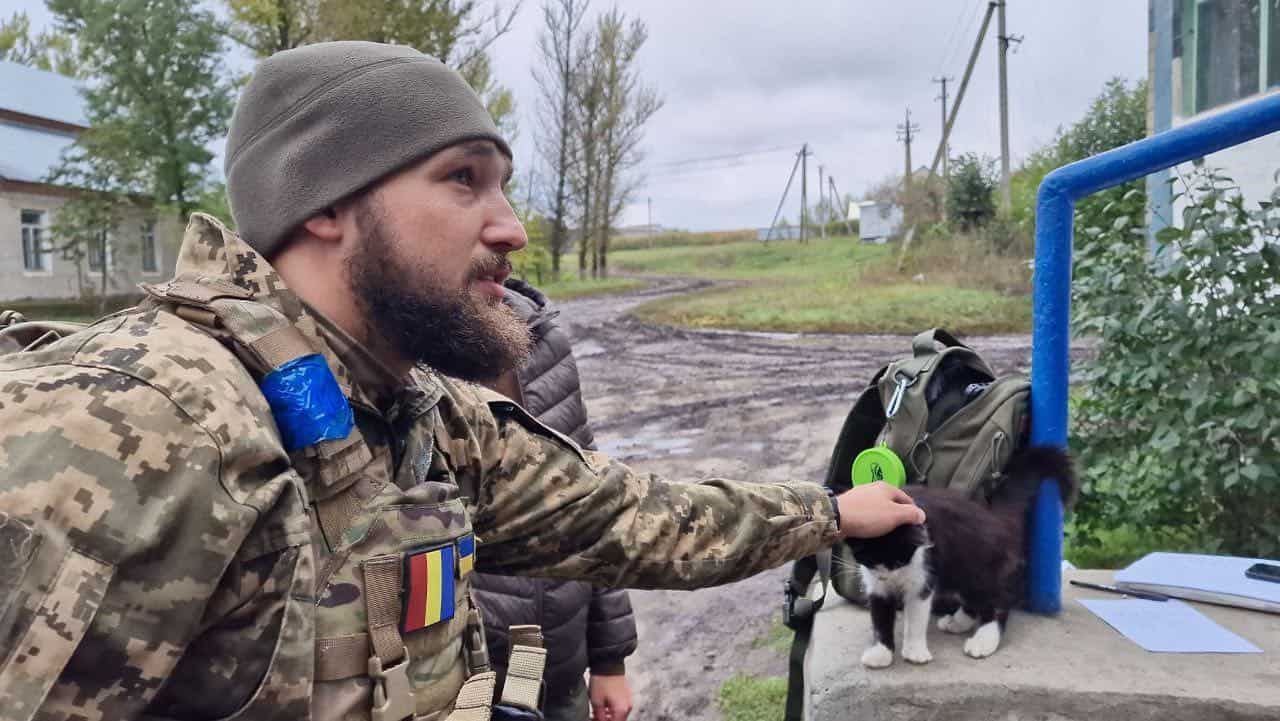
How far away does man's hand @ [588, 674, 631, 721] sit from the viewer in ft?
8.30

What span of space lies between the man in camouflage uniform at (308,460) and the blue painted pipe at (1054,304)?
100cm

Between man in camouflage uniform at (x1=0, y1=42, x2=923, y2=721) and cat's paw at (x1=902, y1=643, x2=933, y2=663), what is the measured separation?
65cm

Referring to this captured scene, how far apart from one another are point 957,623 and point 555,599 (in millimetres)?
996

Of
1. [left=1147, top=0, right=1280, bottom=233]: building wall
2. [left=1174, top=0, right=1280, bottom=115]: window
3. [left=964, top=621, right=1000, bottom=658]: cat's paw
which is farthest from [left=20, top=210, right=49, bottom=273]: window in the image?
[left=1174, top=0, right=1280, bottom=115]: window

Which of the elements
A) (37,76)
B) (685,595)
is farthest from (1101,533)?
(37,76)

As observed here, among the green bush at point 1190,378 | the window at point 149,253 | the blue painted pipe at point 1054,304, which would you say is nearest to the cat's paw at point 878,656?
the blue painted pipe at point 1054,304

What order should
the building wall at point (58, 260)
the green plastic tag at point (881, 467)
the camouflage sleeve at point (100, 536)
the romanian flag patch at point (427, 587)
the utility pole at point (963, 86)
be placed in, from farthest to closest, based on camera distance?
the utility pole at point (963, 86), the building wall at point (58, 260), the green plastic tag at point (881, 467), the romanian flag patch at point (427, 587), the camouflage sleeve at point (100, 536)

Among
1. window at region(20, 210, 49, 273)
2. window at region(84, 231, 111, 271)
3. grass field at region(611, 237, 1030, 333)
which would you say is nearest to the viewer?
window at region(20, 210, 49, 273)

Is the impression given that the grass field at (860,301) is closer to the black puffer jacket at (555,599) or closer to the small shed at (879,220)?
the small shed at (879,220)

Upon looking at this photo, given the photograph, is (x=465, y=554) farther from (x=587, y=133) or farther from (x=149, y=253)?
(x=587, y=133)

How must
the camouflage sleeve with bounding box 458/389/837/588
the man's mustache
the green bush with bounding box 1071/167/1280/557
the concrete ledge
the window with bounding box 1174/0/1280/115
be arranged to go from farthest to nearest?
the window with bounding box 1174/0/1280/115, the green bush with bounding box 1071/167/1280/557, the concrete ledge, the camouflage sleeve with bounding box 458/389/837/588, the man's mustache

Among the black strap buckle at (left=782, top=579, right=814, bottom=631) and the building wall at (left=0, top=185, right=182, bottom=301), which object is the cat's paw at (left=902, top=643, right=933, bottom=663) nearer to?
the black strap buckle at (left=782, top=579, right=814, bottom=631)

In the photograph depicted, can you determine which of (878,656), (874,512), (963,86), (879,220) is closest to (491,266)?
(874,512)

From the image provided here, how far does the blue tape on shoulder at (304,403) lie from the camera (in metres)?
1.14
